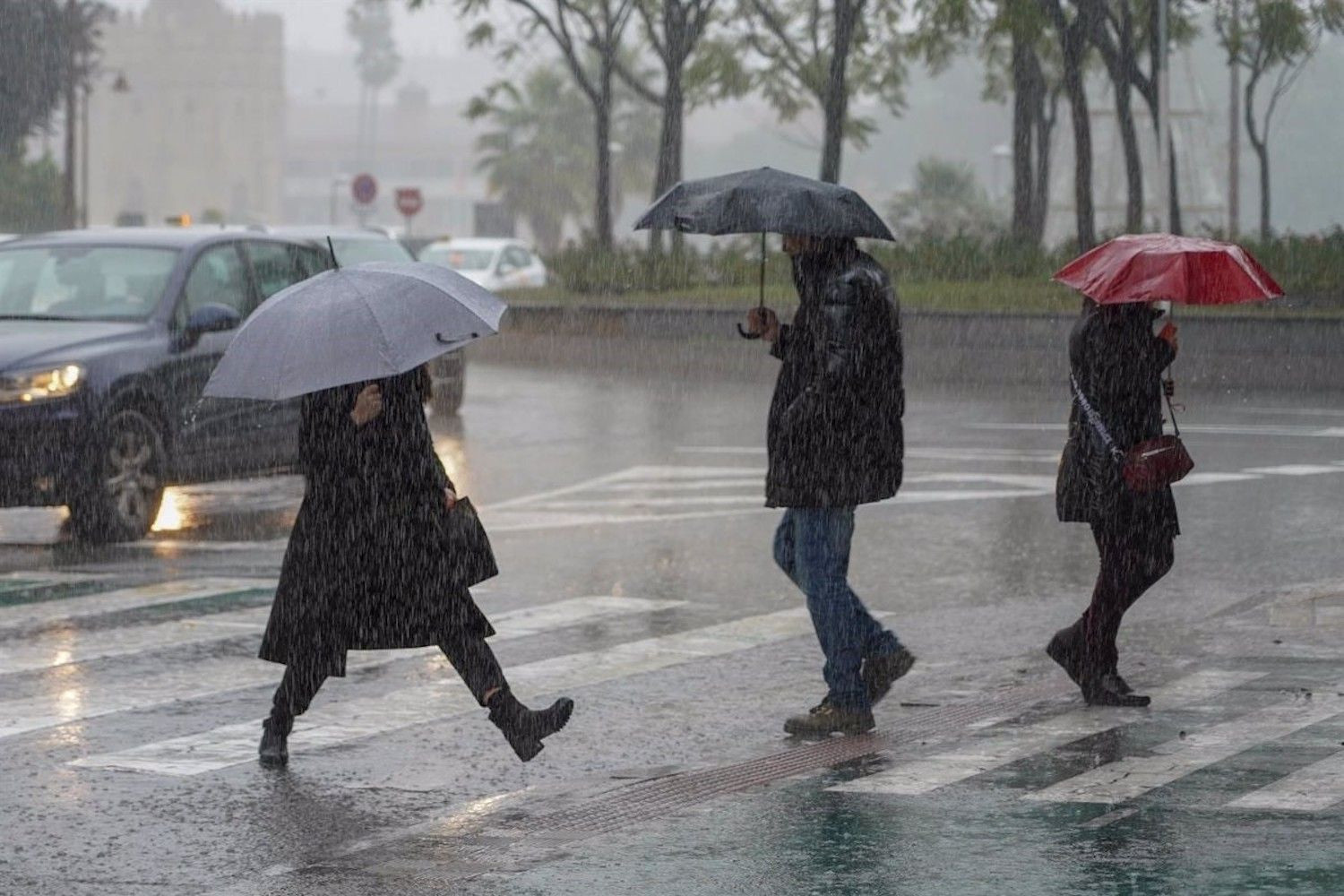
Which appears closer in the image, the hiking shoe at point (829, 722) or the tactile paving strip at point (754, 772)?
the tactile paving strip at point (754, 772)

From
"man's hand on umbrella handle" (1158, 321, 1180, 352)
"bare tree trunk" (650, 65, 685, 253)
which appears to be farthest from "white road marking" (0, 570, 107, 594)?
"bare tree trunk" (650, 65, 685, 253)

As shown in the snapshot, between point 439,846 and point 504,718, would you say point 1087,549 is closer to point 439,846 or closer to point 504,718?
point 504,718

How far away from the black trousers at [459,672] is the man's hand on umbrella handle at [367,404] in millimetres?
682

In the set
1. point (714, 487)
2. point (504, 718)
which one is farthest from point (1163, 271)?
point (714, 487)

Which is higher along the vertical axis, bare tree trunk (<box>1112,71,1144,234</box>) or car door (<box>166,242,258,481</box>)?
bare tree trunk (<box>1112,71,1144,234</box>)

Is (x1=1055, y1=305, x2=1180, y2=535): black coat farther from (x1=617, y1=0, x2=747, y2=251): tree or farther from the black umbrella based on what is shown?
(x1=617, y1=0, x2=747, y2=251): tree

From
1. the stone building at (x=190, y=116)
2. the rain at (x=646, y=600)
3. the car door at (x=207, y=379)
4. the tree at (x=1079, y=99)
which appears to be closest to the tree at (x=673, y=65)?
the tree at (x=1079, y=99)

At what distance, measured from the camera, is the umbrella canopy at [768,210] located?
7.87 m

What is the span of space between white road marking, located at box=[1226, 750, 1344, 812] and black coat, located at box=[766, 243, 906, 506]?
1534 mm

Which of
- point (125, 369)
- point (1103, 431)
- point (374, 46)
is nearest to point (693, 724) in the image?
point (1103, 431)

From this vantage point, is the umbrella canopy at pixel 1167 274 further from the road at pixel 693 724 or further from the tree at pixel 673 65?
the tree at pixel 673 65

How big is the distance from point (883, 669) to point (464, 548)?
62.3 inches

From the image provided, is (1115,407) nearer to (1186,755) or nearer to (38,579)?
(1186,755)

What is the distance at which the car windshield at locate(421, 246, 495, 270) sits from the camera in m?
42.9
